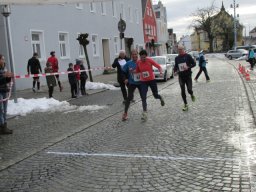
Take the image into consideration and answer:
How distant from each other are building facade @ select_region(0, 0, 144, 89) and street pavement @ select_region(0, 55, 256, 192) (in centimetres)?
1062

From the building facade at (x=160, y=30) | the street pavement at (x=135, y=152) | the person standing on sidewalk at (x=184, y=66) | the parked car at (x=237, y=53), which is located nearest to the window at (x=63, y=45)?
the street pavement at (x=135, y=152)

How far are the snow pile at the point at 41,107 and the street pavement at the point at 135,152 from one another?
1.26 metres

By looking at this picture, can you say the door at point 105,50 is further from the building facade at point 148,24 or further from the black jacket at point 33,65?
the building facade at point 148,24

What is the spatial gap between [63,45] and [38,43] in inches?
141

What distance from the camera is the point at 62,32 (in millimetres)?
26688

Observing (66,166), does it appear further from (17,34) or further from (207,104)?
Answer: (17,34)

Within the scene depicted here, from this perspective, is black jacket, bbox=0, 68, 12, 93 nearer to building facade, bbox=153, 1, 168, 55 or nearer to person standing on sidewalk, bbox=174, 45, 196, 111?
person standing on sidewalk, bbox=174, 45, 196, 111

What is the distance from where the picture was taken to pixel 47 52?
24.5m

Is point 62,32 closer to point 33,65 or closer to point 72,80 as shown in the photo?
point 33,65

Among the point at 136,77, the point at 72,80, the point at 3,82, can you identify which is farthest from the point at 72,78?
the point at 3,82

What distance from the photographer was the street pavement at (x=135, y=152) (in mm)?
5234

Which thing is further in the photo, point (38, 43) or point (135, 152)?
point (38, 43)

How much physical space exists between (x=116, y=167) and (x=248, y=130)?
3.42 m

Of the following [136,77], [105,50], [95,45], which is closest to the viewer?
[136,77]
